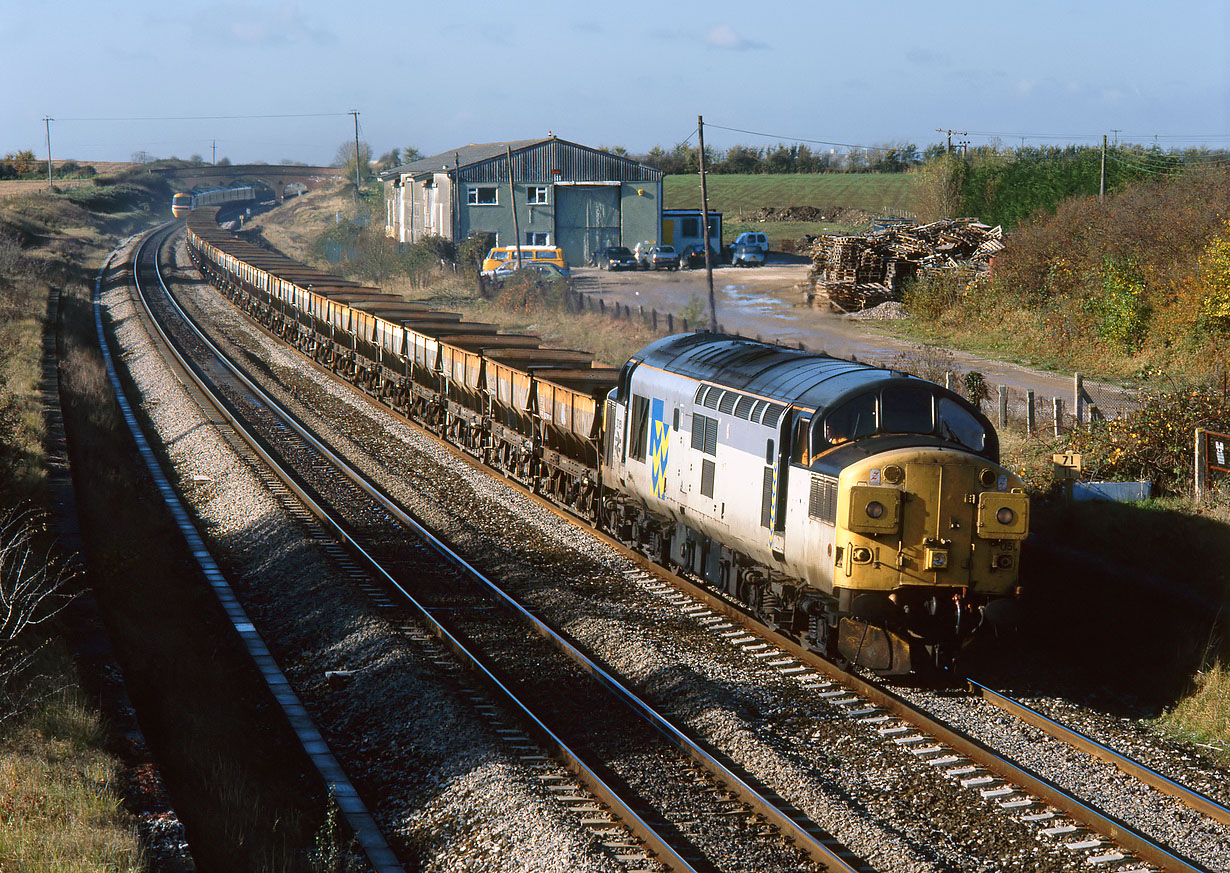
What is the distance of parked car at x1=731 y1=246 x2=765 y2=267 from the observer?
67438 millimetres

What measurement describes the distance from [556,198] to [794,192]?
1877 inches

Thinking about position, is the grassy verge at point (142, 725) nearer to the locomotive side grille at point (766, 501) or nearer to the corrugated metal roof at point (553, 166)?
the locomotive side grille at point (766, 501)

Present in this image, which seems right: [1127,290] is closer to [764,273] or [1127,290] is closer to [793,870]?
[793,870]

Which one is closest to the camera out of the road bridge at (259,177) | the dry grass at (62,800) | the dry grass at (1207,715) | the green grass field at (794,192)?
the dry grass at (62,800)

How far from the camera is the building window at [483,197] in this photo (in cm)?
6888

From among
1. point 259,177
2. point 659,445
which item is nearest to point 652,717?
point 659,445

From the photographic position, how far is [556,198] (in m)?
68.8

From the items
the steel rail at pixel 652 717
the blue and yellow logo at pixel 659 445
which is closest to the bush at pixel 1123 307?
the blue and yellow logo at pixel 659 445

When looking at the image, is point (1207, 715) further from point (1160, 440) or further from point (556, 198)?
point (556, 198)

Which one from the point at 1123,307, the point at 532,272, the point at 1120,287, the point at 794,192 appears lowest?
the point at 1123,307

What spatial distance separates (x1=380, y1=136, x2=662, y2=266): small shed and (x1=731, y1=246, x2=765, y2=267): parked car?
5262 millimetres

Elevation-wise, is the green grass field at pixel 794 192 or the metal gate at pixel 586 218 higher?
the green grass field at pixel 794 192

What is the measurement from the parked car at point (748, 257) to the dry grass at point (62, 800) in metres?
59.0

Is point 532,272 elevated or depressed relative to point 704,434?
elevated
